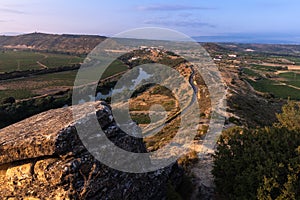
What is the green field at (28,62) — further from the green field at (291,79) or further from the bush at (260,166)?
the bush at (260,166)

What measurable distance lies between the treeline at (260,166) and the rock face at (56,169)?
414 centimetres

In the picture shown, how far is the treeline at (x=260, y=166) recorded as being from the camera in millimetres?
10055

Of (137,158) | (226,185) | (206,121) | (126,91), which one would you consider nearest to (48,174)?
(137,158)

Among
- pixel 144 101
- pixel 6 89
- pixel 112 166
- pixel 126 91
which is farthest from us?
pixel 6 89

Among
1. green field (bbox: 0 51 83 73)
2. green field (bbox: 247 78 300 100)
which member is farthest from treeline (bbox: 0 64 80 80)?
green field (bbox: 247 78 300 100)

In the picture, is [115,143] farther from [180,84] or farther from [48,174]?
[180,84]

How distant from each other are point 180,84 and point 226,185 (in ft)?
207

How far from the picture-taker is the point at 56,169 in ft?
27.9

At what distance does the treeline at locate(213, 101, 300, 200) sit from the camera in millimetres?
10055

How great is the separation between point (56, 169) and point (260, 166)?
726 cm

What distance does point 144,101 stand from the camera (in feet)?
215

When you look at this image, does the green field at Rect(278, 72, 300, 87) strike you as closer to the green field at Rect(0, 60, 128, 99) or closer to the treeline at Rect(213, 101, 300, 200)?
the green field at Rect(0, 60, 128, 99)

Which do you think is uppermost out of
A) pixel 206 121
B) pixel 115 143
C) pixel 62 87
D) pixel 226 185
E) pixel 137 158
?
pixel 115 143

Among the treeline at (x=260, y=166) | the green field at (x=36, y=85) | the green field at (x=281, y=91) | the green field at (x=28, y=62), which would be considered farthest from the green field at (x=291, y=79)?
the treeline at (x=260, y=166)
